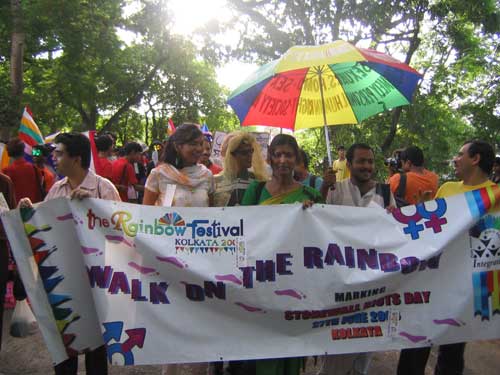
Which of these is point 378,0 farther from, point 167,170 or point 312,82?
point 167,170

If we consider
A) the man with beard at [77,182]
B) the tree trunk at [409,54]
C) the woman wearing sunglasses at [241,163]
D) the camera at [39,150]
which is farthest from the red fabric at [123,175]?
the tree trunk at [409,54]

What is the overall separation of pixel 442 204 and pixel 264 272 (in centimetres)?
121

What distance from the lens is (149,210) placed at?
2836 mm

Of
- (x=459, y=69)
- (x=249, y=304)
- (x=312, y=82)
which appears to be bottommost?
(x=249, y=304)

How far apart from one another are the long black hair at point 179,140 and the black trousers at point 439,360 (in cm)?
204

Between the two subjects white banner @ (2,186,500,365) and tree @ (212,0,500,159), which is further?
tree @ (212,0,500,159)

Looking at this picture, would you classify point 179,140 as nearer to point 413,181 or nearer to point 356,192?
point 356,192

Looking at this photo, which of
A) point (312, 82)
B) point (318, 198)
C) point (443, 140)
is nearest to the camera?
point (318, 198)

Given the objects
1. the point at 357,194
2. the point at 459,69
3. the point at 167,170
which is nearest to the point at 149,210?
the point at 167,170

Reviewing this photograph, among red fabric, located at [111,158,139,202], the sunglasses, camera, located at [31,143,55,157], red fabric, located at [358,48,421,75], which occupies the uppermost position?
red fabric, located at [358,48,421,75]

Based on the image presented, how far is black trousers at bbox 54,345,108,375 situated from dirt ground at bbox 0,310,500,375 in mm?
931

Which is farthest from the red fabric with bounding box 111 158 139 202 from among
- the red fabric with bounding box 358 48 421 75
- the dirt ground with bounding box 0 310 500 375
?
the red fabric with bounding box 358 48 421 75

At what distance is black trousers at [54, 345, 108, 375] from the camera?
2873 mm

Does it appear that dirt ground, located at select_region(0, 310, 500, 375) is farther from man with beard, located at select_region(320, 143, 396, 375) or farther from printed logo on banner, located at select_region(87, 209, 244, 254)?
printed logo on banner, located at select_region(87, 209, 244, 254)
